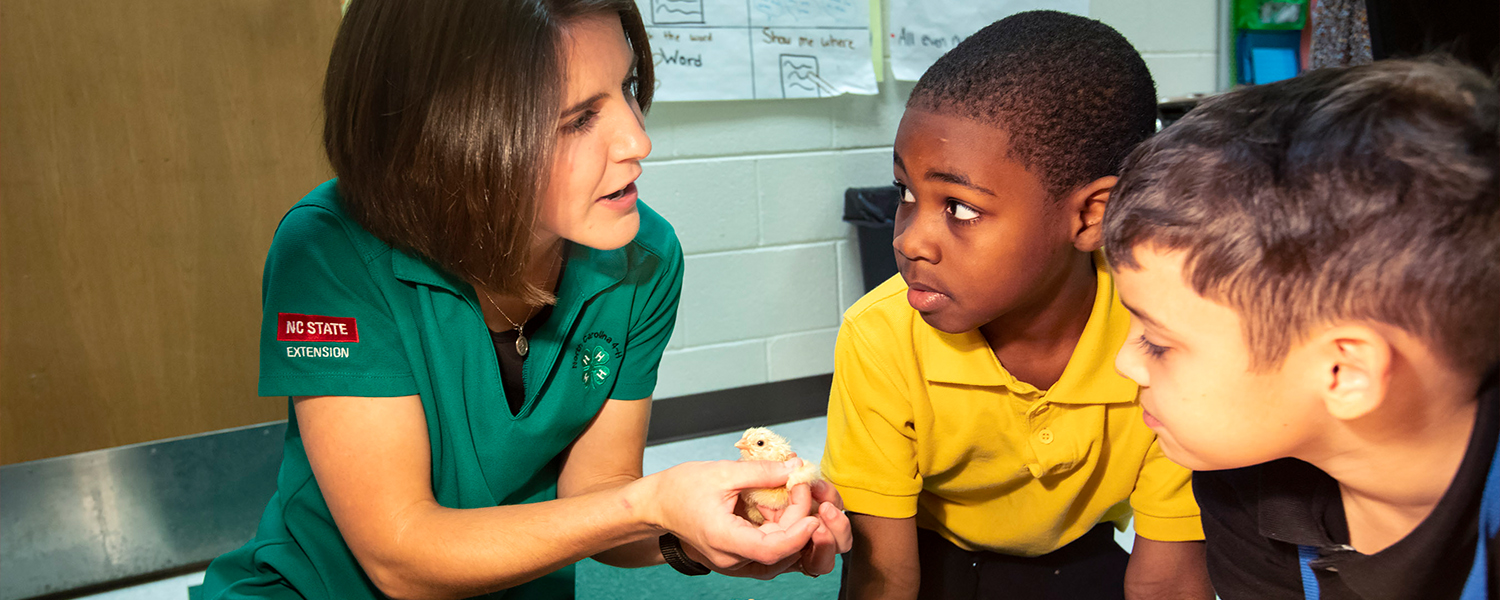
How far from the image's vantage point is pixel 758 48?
2320mm

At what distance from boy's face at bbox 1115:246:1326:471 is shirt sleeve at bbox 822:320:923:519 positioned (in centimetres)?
35

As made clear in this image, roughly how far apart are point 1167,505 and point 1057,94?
0.48m

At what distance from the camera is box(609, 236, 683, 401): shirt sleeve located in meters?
1.09

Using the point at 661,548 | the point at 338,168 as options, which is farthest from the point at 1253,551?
the point at 338,168

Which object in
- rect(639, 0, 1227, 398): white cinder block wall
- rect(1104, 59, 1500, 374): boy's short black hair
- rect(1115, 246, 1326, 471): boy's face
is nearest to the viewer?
rect(1104, 59, 1500, 374): boy's short black hair

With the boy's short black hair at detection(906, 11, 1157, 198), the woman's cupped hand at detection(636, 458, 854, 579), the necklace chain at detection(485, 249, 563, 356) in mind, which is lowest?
the woman's cupped hand at detection(636, 458, 854, 579)

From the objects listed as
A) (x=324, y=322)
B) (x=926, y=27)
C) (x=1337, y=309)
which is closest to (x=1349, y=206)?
(x=1337, y=309)

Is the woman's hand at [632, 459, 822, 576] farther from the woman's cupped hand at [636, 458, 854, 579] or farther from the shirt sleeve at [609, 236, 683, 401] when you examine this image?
the shirt sleeve at [609, 236, 683, 401]

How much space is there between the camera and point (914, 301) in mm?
965

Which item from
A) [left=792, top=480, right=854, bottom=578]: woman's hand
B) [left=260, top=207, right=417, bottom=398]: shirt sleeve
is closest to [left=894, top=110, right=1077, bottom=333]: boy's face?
[left=792, top=480, right=854, bottom=578]: woman's hand

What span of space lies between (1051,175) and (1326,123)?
339 mm

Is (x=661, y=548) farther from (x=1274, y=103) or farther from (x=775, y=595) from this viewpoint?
(x=1274, y=103)

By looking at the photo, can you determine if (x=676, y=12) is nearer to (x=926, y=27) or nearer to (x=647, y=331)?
(x=926, y=27)

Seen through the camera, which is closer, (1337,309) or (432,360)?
(1337,309)
